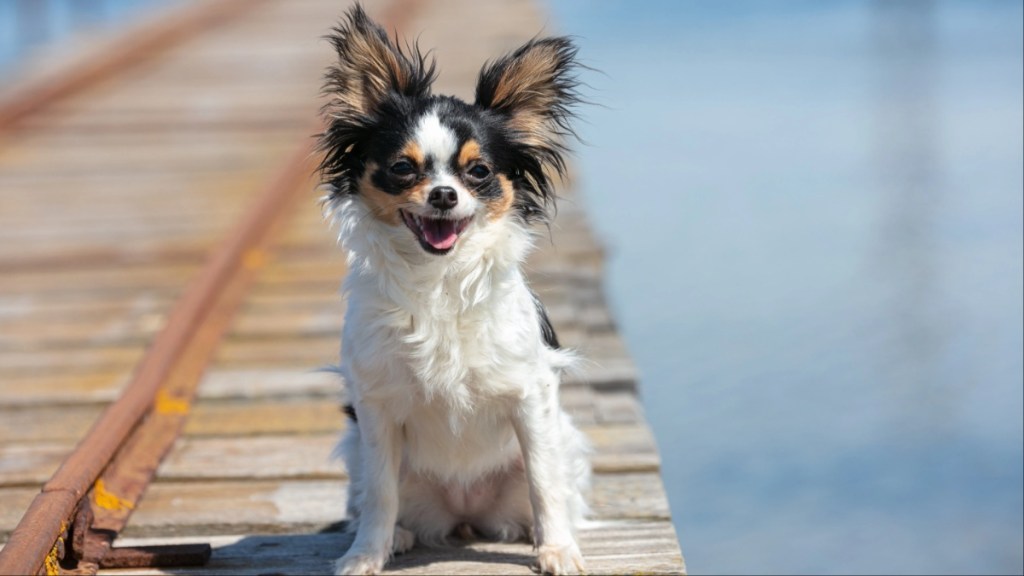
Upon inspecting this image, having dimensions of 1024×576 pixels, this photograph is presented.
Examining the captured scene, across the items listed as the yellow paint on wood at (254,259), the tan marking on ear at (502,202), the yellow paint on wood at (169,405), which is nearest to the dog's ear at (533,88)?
the tan marking on ear at (502,202)

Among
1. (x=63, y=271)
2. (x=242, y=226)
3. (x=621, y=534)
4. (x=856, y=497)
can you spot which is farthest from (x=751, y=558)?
(x=63, y=271)

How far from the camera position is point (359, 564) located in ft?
9.98

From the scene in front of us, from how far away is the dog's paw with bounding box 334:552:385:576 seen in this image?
3035 mm

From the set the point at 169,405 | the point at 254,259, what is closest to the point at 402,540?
the point at 169,405

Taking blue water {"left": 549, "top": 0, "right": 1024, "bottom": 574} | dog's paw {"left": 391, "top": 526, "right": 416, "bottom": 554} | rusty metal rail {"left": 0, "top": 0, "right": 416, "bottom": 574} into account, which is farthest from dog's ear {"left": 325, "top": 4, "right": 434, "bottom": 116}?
blue water {"left": 549, "top": 0, "right": 1024, "bottom": 574}

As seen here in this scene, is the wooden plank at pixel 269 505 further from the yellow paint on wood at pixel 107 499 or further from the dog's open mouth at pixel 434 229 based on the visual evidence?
the dog's open mouth at pixel 434 229

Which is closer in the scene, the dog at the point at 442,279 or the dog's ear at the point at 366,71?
the dog at the point at 442,279

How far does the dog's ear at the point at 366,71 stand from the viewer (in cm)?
311

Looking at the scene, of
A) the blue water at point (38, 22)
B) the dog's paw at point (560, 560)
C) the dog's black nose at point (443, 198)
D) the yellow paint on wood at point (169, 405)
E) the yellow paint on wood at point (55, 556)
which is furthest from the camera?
the blue water at point (38, 22)

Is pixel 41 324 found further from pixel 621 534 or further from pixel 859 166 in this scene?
pixel 859 166

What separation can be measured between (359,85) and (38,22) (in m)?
13.3

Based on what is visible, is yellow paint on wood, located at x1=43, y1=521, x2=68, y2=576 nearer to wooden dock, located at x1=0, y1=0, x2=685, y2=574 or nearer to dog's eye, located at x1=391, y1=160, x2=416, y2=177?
wooden dock, located at x1=0, y1=0, x2=685, y2=574

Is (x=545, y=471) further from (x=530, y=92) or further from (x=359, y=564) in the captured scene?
(x=530, y=92)

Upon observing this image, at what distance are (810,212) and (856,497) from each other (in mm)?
3796
